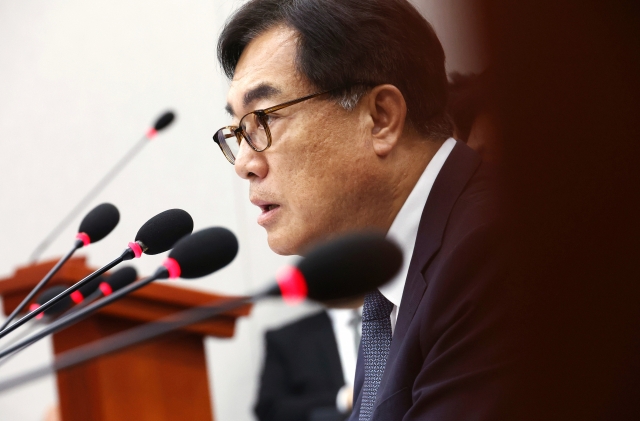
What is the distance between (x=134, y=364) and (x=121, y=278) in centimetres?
68

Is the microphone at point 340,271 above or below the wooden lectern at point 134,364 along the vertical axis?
above

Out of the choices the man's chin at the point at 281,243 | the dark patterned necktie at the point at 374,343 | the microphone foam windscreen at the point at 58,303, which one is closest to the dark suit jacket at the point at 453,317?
the dark patterned necktie at the point at 374,343

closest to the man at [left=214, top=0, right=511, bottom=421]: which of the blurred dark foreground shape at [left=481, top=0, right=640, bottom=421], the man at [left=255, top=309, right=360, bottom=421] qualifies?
the blurred dark foreground shape at [left=481, top=0, right=640, bottom=421]

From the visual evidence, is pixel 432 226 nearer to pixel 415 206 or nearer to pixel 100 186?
pixel 415 206

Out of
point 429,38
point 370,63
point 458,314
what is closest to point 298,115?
point 370,63

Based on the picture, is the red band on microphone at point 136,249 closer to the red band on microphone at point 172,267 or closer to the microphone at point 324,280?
the red band on microphone at point 172,267

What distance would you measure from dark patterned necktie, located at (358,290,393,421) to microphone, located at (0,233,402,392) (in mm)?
581

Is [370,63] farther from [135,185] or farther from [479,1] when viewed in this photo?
[135,185]

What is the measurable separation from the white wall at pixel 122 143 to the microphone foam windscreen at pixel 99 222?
233 cm

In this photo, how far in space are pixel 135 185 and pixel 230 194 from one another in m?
0.48

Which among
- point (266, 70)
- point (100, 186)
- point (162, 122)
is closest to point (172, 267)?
point (266, 70)

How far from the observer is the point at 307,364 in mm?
3016

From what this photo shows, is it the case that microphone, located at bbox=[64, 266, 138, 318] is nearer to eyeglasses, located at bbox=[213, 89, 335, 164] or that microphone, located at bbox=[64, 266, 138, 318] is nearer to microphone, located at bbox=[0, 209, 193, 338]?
microphone, located at bbox=[0, 209, 193, 338]

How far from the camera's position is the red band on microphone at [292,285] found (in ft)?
1.98
